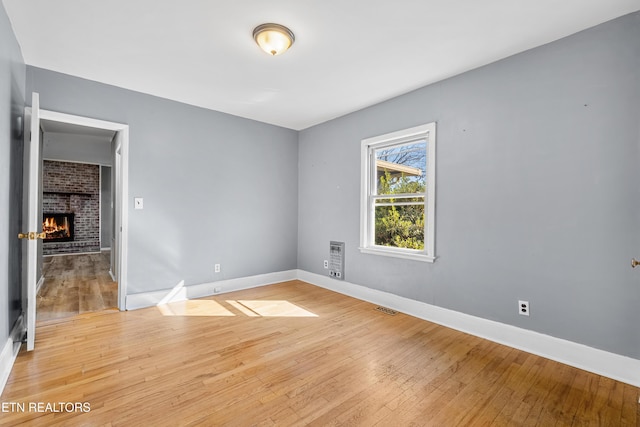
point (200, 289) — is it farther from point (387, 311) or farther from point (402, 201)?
point (402, 201)

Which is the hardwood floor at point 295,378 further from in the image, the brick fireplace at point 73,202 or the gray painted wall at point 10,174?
the brick fireplace at point 73,202

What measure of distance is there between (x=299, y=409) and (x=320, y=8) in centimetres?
263

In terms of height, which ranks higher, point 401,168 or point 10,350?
point 401,168

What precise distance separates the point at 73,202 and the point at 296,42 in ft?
28.0

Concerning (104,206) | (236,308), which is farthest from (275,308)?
(104,206)

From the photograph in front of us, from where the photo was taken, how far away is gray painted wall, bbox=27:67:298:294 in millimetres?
3414

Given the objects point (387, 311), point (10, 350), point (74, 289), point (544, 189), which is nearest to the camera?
point (10, 350)

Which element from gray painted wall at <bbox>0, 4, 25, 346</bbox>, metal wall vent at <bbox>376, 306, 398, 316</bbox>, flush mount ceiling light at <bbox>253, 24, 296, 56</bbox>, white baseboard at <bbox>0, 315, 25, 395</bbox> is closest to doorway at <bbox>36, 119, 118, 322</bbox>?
white baseboard at <bbox>0, 315, 25, 395</bbox>

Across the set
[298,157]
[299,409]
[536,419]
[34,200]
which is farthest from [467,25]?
[34,200]

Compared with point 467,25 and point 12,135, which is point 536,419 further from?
point 12,135

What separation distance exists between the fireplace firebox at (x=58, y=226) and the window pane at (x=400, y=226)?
27.5 feet

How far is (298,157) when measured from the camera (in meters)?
5.15

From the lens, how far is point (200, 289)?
3.99 meters

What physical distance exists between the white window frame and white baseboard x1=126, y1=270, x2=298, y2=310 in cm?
165
